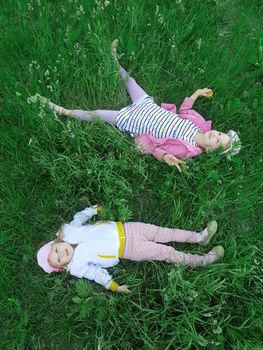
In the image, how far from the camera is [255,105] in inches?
130

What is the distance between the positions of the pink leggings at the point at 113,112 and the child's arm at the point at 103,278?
1.26m

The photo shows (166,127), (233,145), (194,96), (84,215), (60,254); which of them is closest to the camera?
(60,254)

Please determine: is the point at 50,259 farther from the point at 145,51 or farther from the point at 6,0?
the point at 6,0

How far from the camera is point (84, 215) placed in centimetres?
291

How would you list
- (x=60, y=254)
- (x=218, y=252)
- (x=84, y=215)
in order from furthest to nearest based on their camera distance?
(x=84, y=215), (x=218, y=252), (x=60, y=254)

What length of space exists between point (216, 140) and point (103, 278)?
1.40m

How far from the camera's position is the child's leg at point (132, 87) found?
11.2 feet

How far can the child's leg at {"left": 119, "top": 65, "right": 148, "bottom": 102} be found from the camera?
3426 mm

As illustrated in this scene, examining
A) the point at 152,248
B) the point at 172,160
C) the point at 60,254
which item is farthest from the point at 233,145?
the point at 60,254

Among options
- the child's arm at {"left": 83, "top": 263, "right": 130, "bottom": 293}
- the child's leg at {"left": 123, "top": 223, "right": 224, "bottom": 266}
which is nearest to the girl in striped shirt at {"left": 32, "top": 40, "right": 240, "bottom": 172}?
the child's leg at {"left": 123, "top": 223, "right": 224, "bottom": 266}

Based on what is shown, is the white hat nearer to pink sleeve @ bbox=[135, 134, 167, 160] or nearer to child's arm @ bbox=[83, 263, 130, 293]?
pink sleeve @ bbox=[135, 134, 167, 160]

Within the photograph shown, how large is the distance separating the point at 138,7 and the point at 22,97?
1.37 meters

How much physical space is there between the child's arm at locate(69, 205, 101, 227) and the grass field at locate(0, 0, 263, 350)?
0.09 m

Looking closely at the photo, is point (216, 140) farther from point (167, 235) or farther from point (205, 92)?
point (167, 235)
